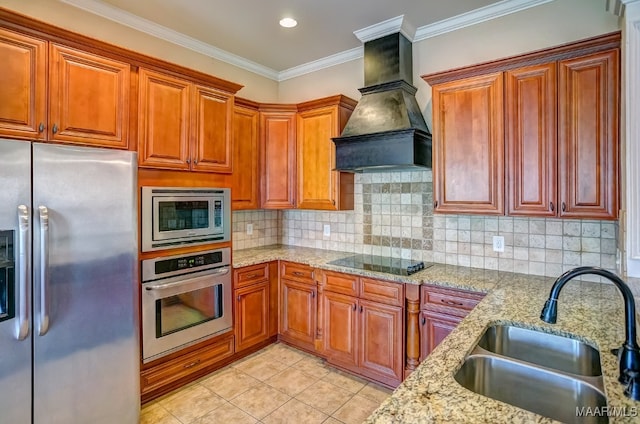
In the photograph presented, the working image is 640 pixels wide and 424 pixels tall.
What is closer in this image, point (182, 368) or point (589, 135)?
point (589, 135)

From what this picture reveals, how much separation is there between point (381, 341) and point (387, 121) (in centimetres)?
175

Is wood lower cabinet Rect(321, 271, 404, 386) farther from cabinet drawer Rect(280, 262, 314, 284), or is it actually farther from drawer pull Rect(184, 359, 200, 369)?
drawer pull Rect(184, 359, 200, 369)

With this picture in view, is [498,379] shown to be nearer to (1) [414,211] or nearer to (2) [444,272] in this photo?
(2) [444,272]

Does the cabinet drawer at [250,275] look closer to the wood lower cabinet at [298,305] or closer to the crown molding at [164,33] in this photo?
the wood lower cabinet at [298,305]

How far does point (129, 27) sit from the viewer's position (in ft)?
9.49

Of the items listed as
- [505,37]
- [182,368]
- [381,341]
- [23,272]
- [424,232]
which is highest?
[505,37]

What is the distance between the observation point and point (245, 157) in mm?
3484

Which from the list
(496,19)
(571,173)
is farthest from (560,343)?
(496,19)

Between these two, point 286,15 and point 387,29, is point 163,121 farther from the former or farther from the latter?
point 387,29

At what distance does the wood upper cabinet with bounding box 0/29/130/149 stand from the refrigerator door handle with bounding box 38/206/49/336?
1.63 ft

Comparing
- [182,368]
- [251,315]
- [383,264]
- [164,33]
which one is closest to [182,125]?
[164,33]

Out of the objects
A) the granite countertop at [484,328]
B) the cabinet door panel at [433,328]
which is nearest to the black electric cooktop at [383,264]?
the granite countertop at [484,328]

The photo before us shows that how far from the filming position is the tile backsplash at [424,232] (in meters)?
2.47

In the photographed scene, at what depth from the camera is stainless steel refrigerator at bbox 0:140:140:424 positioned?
178 cm
